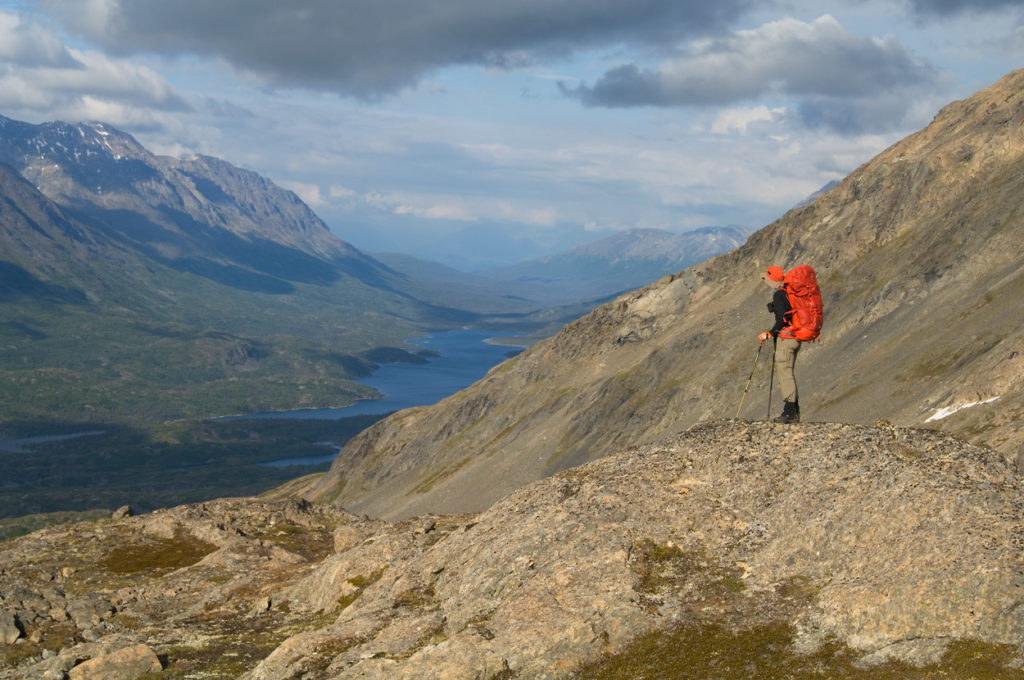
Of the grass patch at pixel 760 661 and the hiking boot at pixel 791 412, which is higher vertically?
the hiking boot at pixel 791 412

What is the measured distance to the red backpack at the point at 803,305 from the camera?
82.9 ft

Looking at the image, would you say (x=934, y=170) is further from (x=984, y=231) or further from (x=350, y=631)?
(x=350, y=631)

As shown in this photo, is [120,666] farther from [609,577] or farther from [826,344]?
[826,344]

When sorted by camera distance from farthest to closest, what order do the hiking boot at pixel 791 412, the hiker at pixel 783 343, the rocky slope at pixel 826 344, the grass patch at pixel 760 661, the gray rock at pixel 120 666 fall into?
the rocky slope at pixel 826 344, the hiking boot at pixel 791 412, the hiker at pixel 783 343, the gray rock at pixel 120 666, the grass patch at pixel 760 661

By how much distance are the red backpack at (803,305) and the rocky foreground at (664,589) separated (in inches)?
114

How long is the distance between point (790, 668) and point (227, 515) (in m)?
39.5

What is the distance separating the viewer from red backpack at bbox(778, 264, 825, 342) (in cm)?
2528

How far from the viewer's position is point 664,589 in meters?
19.3

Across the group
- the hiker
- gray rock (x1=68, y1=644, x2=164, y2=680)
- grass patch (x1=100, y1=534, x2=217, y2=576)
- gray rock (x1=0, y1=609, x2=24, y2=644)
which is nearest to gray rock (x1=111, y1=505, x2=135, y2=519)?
grass patch (x1=100, y1=534, x2=217, y2=576)

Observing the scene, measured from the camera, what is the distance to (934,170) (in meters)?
123

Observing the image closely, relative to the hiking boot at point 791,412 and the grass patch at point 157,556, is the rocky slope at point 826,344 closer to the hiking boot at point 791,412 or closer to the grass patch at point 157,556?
the hiking boot at point 791,412

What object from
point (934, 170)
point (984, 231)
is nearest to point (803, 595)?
point (984, 231)

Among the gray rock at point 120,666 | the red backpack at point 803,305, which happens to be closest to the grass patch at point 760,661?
the red backpack at point 803,305

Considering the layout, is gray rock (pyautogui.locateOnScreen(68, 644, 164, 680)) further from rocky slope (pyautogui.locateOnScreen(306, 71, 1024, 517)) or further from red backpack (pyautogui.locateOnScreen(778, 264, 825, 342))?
rocky slope (pyautogui.locateOnScreen(306, 71, 1024, 517))
